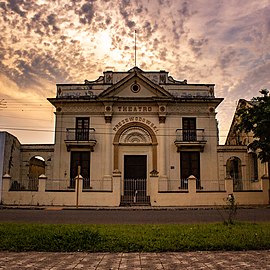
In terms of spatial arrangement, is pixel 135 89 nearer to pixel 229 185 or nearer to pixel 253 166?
pixel 229 185

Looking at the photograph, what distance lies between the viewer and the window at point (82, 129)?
27828 millimetres

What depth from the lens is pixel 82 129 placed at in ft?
91.9

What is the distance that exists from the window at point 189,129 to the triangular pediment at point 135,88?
97.0 inches

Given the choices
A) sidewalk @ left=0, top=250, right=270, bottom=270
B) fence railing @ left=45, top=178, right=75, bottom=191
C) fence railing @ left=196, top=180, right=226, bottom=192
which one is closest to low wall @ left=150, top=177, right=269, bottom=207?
fence railing @ left=196, top=180, right=226, bottom=192

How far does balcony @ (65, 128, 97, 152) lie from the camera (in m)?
27.2

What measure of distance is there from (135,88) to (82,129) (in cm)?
519

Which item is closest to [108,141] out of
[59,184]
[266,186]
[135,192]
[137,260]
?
[59,184]

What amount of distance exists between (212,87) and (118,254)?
22979mm

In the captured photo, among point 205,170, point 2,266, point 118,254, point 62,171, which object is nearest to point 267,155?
point 205,170

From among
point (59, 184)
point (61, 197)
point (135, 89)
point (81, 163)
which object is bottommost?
point (61, 197)

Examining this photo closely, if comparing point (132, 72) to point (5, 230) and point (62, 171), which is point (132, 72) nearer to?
point (62, 171)

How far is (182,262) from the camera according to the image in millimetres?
6602

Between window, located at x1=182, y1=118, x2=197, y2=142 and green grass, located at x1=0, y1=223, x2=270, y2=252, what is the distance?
1851 centimetres

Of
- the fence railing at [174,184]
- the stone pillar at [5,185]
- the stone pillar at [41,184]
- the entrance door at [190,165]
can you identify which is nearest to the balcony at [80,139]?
the stone pillar at [41,184]
